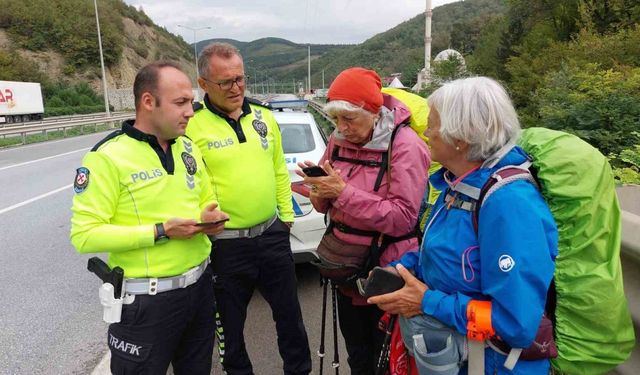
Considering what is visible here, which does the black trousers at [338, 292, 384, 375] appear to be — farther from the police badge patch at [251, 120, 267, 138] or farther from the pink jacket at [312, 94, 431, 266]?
the police badge patch at [251, 120, 267, 138]

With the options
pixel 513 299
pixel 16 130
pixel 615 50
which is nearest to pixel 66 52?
pixel 16 130

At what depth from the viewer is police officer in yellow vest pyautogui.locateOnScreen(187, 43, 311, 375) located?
2461 millimetres

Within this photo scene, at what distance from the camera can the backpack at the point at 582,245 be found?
1.37 meters

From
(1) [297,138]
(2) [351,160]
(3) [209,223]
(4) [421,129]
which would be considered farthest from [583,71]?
(3) [209,223]

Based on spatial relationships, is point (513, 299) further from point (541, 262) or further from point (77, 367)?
point (77, 367)

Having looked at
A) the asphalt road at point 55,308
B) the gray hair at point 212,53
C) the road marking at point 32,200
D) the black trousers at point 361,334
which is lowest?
the asphalt road at point 55,308

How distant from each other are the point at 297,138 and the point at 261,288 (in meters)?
2.74

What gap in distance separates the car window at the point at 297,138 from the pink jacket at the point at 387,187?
8.80 feet

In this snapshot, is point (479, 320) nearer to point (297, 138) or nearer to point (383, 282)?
point (383, 282)

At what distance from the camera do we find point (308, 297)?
420cm

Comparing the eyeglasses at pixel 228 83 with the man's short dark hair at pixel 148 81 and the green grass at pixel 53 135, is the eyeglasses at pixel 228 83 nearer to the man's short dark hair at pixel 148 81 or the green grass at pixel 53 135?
the man's short dark hair at pixel 148 81

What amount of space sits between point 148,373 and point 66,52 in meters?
61.6

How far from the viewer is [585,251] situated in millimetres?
1380

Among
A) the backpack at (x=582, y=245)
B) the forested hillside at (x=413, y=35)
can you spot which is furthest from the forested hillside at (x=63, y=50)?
the backpack at (x=582, y=245)
